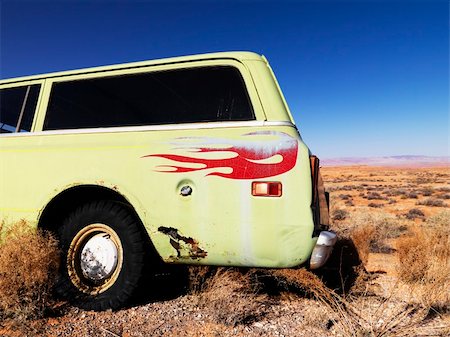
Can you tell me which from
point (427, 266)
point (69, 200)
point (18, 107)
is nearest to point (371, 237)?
point (427, 266)

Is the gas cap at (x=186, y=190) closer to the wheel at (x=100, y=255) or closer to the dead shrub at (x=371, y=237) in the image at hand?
the wheel at (x=100, y=255)

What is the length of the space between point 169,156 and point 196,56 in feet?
3.30

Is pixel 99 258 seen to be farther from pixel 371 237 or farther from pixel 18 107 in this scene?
pixel 371 237

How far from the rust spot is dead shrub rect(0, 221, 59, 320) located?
104 cm

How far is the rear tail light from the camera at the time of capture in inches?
107

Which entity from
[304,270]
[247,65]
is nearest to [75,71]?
[247,65]

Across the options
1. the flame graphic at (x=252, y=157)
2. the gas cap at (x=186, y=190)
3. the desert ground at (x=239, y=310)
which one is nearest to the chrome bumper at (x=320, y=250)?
the desert ground at (x=239, y=310)

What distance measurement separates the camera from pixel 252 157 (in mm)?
2795

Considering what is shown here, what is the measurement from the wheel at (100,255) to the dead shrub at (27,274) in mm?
172

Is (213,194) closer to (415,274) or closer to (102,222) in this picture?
(102,222)

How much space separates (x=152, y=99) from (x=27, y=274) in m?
1.87

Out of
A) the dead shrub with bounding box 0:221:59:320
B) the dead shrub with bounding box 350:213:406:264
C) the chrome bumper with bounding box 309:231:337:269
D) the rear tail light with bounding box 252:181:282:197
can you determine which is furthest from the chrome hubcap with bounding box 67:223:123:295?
the dead shrub with bounding box 350:213:406:264

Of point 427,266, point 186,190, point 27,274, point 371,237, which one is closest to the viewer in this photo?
point 186,190

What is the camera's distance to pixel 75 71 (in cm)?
376
